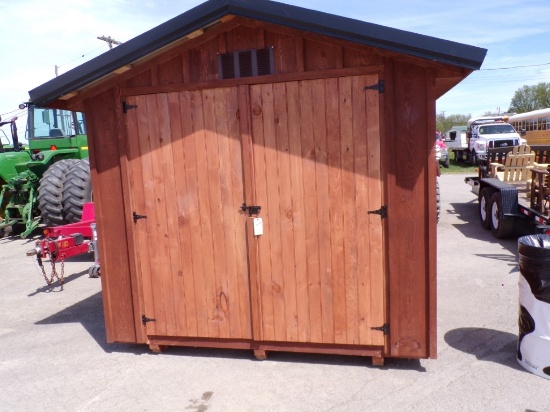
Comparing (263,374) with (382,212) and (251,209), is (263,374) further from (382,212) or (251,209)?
(382,212)

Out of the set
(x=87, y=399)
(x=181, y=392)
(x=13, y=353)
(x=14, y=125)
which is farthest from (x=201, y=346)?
(x=14, y=125)

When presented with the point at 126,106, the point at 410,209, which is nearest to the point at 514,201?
the point at 410,209

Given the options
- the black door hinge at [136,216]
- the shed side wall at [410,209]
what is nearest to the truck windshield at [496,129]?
the shed side wall at [410,209]

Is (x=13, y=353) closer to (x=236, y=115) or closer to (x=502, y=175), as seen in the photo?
(x=236, y=115)

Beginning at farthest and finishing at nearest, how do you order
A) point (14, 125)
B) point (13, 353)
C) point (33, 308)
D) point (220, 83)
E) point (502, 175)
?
point (14, 125) → point (502, 175) → point (33, 308) → point (13, 353) → point (220, 83)

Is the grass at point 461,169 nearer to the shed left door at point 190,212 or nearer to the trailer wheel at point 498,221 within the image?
the trailer wheel at point 498,221

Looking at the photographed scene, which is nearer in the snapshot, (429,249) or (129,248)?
(429,249)

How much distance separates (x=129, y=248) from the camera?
483 centimetres

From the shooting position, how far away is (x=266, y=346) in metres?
4.64

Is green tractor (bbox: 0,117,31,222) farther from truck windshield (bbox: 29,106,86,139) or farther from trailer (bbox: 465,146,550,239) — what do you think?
trailer (bbox: 465,146,550,239)

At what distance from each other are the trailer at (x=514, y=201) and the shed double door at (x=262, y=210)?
12.0 feet

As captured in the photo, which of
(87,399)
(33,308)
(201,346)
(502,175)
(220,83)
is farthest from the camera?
(502,175)

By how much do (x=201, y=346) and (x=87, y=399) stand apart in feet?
3.69

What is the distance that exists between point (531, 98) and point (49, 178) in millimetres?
75054
